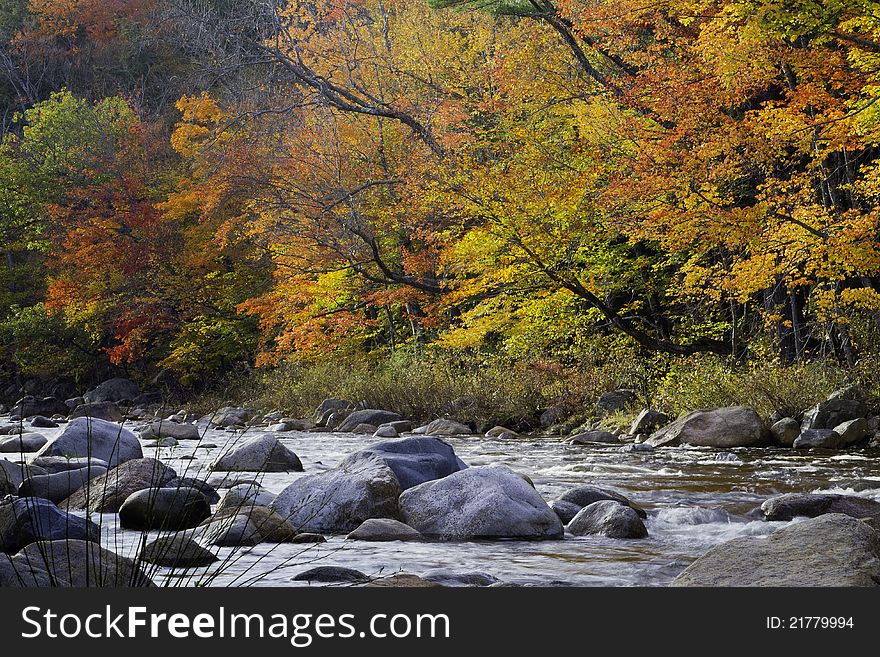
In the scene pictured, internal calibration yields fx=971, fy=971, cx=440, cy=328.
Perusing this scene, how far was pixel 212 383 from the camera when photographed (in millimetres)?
28016

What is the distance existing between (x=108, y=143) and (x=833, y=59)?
2342 centimetres

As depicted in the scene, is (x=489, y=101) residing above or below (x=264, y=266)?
above

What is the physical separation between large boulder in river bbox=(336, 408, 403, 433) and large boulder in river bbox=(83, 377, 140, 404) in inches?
500

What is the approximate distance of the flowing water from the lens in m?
5.05

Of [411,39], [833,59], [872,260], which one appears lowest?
[872,260]

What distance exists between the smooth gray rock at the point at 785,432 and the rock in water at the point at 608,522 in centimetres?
571

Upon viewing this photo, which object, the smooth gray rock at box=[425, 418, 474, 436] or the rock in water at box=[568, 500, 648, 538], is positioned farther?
the smooth gray rock at box=[425, 418, 474, 436]

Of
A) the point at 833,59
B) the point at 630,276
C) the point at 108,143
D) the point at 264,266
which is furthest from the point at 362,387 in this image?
the point at 108,143

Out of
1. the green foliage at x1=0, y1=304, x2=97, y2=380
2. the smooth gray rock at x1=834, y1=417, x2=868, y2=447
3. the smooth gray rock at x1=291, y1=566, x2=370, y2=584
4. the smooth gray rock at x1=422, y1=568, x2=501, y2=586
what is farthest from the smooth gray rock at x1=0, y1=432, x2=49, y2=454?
the green foliage at x1=0, y1=304, x2=97, y2=380

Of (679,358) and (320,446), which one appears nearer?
(320,446)

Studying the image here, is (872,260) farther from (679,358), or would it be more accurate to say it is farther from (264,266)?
(264,266)

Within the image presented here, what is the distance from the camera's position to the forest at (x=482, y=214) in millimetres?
12703

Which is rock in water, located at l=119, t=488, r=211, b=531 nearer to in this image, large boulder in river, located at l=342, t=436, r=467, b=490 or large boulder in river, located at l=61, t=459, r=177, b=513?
large boulder in river, located at l=61, t=459, r=177, b=513

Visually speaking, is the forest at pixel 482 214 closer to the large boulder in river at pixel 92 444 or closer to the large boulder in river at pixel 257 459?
the large boulder in river at pixel 257 459
